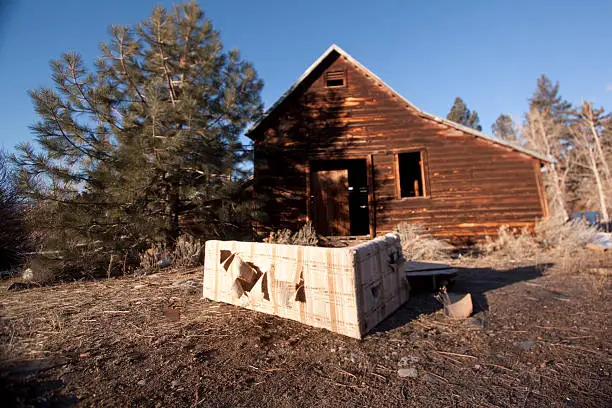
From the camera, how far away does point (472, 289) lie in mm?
4531

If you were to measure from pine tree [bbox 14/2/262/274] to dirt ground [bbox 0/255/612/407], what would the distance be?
2.55m

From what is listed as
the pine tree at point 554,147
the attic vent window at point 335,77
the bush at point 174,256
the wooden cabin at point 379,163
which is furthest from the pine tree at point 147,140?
the pine tree at point 554,147

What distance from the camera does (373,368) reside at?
2234mm

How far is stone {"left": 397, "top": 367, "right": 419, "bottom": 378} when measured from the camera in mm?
2131

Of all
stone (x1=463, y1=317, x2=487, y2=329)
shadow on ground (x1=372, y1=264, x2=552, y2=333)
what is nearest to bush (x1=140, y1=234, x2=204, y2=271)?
shadow on ground (x1=372, y1=264, x2=552, y2=333)

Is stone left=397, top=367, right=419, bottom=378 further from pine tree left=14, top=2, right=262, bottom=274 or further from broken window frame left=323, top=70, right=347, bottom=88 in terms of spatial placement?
broken window frame left=323, top=70, right=347, bottom=88

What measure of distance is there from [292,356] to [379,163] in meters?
7.63

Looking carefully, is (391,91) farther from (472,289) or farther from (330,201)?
(472,289)

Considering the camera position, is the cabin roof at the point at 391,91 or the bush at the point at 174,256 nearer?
the bush at the point at 174,256

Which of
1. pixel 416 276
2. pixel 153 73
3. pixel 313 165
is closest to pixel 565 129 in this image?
pixel 313 165

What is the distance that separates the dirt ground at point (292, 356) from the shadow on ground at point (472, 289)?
39 mm

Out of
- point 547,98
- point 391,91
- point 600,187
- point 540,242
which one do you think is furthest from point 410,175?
point 547,98

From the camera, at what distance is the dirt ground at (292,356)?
1814 millimetres

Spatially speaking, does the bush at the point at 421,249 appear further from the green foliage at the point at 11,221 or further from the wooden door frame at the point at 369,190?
the green foliage at the point at 11,221
